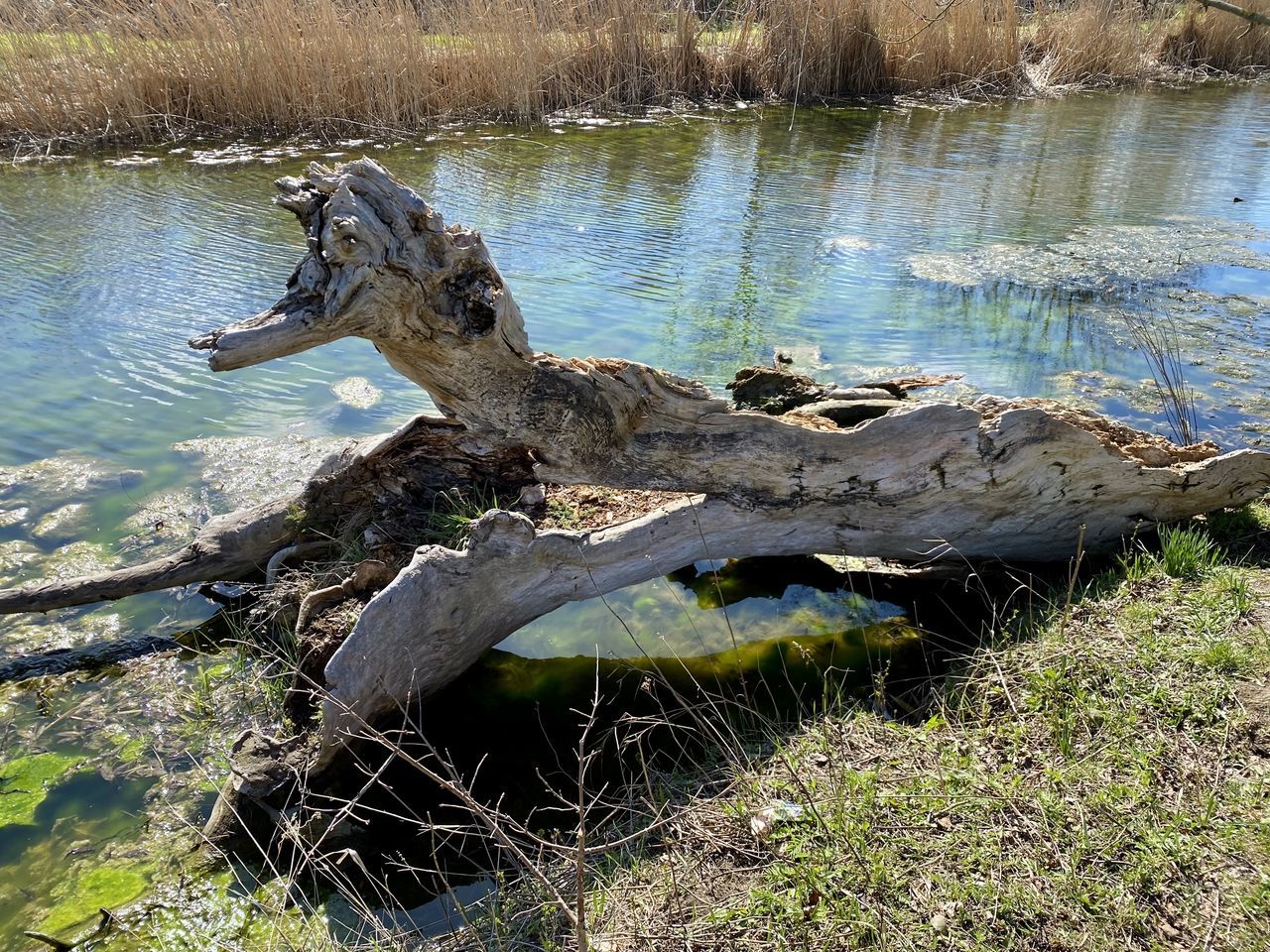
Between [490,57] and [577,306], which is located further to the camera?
[490,57]

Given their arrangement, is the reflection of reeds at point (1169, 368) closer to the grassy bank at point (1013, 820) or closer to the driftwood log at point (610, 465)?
the driftwood log at point (610, 465)

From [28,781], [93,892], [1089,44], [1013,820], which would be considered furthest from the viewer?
[1089,44]

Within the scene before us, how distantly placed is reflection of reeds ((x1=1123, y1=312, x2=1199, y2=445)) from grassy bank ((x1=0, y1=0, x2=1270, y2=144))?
4245 mm

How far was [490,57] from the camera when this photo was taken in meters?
11.9

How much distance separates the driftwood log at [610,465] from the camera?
297 cm

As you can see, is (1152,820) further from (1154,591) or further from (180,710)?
(180,710)

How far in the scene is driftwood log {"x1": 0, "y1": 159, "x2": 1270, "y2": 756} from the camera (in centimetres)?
297

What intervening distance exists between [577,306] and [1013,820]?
5179 mm

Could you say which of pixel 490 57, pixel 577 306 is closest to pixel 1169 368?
pixel 577 306

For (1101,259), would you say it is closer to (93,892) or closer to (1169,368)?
(1169,368)

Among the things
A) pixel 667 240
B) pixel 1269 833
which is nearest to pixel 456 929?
pixel 1269 833

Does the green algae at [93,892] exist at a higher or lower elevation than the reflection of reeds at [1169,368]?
lower

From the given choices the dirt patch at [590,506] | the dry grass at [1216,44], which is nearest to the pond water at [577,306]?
the dirt patch at [590,506]

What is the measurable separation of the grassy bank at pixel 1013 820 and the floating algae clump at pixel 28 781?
1691 millimetres
